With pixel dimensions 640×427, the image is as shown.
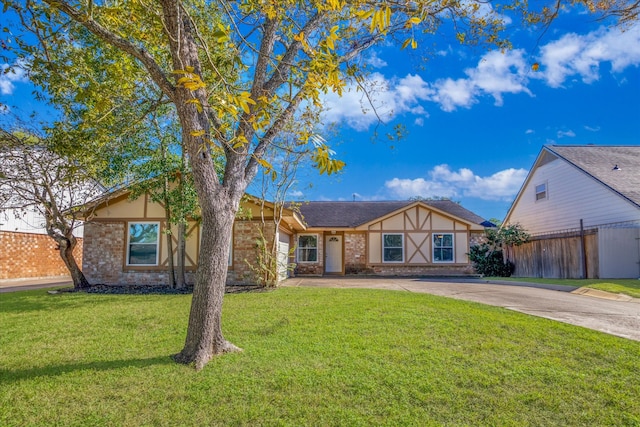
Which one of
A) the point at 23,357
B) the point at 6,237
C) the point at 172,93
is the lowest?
the point at 23,357

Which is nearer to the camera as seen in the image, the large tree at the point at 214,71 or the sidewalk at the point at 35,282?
the large tree at the point at 214,71

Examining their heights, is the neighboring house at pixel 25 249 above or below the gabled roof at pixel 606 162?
below

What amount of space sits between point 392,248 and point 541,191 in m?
8.16

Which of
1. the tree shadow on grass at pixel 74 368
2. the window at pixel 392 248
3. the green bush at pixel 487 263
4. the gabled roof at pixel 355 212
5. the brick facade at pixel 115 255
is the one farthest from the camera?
the gabled roof at pixel 355 212

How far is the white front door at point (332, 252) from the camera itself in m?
20.1

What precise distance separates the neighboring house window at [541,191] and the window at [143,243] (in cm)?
1801

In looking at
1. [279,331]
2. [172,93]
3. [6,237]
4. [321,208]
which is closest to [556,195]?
[321,208]

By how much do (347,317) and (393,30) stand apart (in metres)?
5.26

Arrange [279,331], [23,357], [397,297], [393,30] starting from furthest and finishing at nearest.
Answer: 1. [397,297]
2. [393,30]
3. [279,331]
4. [23,357]

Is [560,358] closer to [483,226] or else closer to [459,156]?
[483,226]

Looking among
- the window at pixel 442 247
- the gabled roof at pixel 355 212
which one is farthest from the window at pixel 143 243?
the window at pixel 442 247

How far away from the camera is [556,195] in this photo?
18203mm

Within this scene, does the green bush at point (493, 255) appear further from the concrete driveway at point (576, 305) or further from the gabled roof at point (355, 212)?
the concrete driveway at point (576, 305)

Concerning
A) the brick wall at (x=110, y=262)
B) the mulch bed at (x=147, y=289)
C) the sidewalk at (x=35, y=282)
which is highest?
the brick wall at (x=110, y=262)
